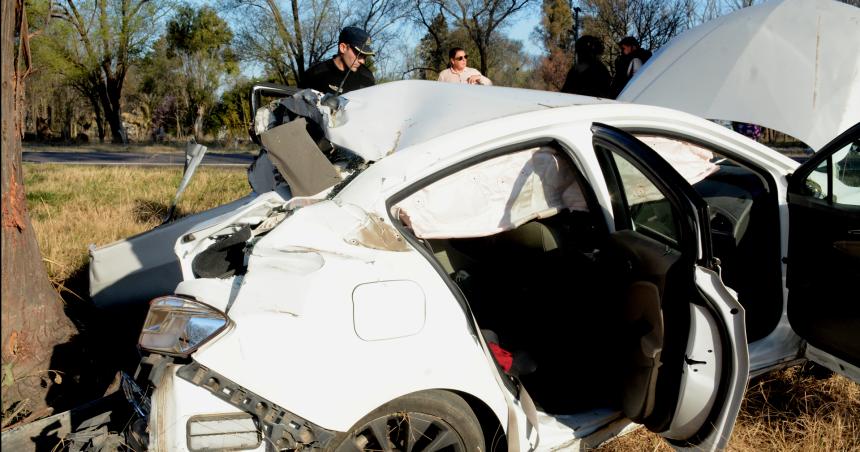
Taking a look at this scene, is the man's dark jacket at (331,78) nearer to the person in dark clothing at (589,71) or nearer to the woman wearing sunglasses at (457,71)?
the woman wearing sunglasses at (457,71)

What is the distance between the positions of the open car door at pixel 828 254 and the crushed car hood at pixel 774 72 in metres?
2.67

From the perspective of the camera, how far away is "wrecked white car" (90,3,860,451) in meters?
1.78

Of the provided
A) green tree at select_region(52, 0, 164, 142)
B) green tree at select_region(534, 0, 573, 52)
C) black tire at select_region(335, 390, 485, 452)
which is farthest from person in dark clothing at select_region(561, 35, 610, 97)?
green tree at select_region(534, 0, 573, 52)

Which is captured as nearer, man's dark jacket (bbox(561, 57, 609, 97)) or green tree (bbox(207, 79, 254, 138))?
man's dark jacket (bbox(561, 57, 609, 97))

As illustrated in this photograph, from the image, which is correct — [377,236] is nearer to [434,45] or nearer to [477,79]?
[477,79]

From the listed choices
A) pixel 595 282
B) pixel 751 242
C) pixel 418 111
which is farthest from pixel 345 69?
pixel 751 242

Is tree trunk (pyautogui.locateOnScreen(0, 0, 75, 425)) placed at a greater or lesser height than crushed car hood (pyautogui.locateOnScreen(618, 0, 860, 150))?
lesser

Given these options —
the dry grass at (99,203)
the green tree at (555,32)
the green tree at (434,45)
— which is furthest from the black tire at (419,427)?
the green tree at (555,32)

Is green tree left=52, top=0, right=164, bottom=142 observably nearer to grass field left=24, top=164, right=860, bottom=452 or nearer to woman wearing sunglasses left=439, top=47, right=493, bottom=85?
grass field left=24, top=164, right=860, bottom=452

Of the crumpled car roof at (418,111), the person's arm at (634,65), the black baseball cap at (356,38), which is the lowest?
the crumpled car roof at (418,111)

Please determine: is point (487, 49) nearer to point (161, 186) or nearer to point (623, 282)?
point (161, 186)

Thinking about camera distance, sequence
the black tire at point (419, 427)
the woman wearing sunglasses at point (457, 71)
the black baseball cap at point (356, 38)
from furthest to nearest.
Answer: the woman wearing sunglasses at point (457, 71), the black baseball cap at point (356, 38), the black tire at point (419, 427)

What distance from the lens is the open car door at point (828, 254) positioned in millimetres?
2543

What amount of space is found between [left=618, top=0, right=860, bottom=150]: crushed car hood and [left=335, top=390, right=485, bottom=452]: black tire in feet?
14.5
